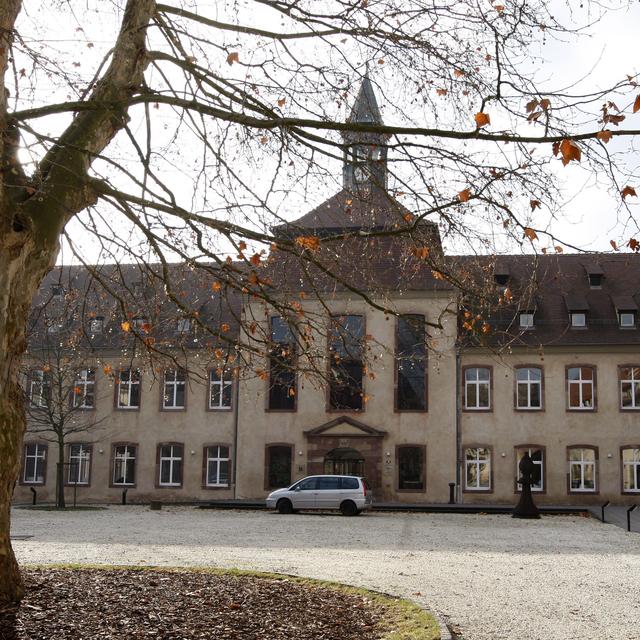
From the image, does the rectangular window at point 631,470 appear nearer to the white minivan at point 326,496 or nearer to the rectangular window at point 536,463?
the rectangular window at point 536,463

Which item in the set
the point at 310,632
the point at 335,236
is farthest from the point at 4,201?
the point at 310,632

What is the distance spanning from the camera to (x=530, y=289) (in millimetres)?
8531

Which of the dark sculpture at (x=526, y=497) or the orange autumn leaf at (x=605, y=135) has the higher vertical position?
the orange autumn leaf at (x=605, y=135)

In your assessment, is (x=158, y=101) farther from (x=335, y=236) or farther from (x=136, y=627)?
(x=136, y=627)

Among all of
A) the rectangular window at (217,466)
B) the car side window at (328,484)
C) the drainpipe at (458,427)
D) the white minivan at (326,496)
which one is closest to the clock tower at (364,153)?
the white minivan at (326,496)

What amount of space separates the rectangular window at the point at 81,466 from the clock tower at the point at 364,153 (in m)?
28.5

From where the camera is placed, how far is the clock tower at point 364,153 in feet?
28.8

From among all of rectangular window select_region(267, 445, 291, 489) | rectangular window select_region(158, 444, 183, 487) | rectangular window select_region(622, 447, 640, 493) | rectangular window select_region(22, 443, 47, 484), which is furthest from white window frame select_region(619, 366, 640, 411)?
rectangular window select_region(22, 443, 47, 484)

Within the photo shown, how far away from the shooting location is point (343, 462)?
33812 mm

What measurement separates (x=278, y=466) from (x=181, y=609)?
25.8 metres

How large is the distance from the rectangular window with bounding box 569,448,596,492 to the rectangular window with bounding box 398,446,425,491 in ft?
17.6

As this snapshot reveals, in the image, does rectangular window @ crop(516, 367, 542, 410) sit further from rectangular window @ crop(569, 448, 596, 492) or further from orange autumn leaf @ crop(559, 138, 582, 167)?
orange autumn leaf @ crop(559, 138, 582, 167)

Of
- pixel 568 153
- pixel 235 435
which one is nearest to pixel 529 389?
pixel 235 435

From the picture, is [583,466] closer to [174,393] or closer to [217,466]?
[217,466]
